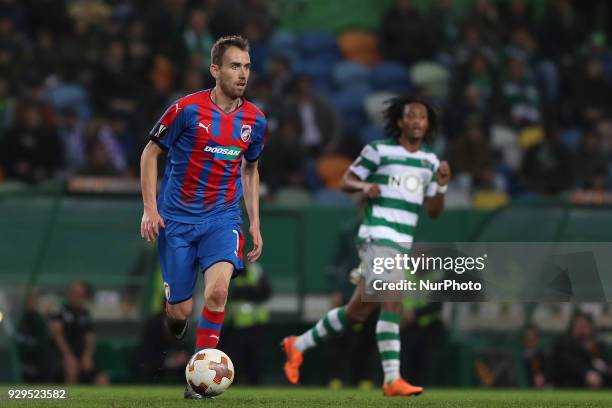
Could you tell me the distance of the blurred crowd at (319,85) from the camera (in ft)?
56.3

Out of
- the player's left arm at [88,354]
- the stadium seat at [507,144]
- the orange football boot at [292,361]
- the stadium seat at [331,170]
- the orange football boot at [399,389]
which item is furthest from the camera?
the stadium seat at [507,144]

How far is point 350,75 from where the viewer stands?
2034 centimetres

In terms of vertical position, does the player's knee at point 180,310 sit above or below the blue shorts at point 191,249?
below

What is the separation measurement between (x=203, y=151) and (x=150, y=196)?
52 cm

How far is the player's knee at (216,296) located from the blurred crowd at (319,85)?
741cm

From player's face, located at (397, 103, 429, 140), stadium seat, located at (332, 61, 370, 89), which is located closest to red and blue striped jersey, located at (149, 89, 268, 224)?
player's face, located at (397, 103, 429, 140)

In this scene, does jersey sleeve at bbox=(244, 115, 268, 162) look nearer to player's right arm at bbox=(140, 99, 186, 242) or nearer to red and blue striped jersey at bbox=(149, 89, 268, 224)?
red and blue striped jersey at bbox=(149, 89, 268, 224)

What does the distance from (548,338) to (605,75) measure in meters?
7.22

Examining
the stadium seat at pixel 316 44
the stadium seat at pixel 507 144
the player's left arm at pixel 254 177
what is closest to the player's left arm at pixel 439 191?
the player's left arm at pixel 254 177

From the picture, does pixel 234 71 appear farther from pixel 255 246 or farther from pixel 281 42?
pixel 281 42

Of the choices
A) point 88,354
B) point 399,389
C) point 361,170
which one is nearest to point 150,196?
point 361,170

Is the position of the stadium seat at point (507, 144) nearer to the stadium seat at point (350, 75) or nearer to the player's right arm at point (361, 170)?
the stadium seat at point (350, 75)

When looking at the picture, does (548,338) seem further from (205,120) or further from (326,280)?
(205,120)

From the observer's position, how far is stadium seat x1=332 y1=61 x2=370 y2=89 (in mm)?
20328
